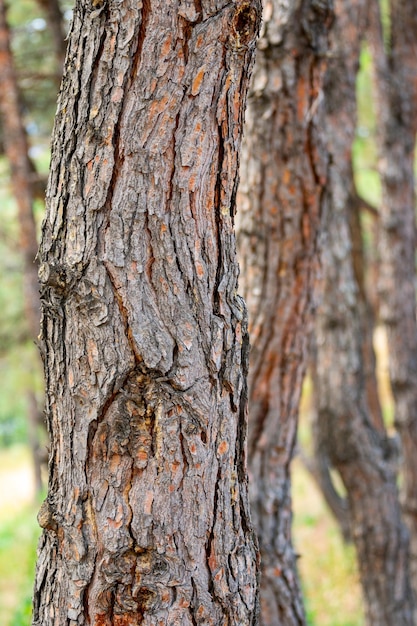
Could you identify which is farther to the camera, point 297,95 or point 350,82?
point 350,82

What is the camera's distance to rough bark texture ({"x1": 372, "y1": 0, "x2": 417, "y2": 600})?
20.4ft

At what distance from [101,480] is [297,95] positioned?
220 centimetres

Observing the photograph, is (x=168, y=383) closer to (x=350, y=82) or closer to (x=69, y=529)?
(x=69, y=529)

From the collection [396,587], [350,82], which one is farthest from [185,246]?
[396,587]

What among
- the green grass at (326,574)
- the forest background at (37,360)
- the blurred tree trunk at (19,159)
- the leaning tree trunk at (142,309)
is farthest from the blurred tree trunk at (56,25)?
the leaning tree trunk at (142,309)

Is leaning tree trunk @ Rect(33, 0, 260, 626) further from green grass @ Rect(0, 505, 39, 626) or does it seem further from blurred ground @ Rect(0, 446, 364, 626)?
green grass @ Rect(0, 505, 39, 626)

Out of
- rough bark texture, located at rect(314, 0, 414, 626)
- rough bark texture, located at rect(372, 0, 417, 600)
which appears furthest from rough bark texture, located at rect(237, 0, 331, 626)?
rough bark texture, located at rect(372, 0, 417, 600)

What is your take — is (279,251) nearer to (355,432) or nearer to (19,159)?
(355,432)

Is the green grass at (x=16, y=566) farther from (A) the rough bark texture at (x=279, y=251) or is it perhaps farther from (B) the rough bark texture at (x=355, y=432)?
(B) the rough bark texture at (x=355, y=432)

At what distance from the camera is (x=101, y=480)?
1736 mm

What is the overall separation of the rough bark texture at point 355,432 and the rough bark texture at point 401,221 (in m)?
0.88

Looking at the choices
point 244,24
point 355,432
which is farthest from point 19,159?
point 244,24

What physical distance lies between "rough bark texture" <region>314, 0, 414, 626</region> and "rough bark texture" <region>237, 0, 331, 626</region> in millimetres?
1681

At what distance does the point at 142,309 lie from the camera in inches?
66.9
